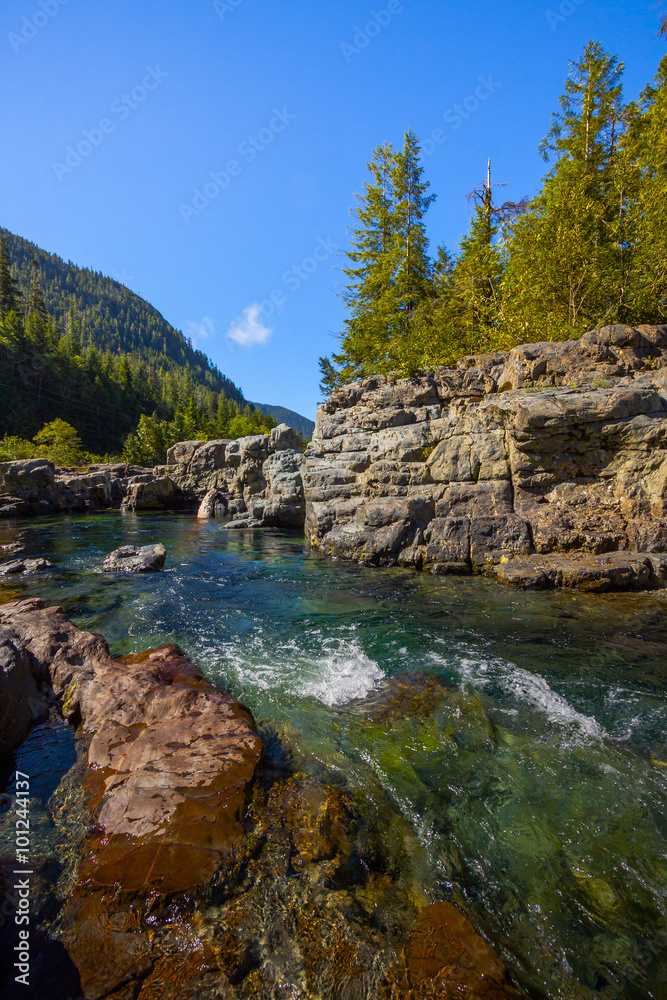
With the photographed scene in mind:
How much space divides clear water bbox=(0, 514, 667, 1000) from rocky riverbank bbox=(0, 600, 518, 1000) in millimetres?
351

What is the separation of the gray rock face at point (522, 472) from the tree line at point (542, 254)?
2.69 m

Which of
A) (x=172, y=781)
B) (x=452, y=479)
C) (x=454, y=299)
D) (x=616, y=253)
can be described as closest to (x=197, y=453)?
(x=454, y=299)

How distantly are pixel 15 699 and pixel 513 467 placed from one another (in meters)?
11.8

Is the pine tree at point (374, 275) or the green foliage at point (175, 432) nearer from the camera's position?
the pine tree at point (374, 275)

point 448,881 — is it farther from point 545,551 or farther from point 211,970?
point 545,551

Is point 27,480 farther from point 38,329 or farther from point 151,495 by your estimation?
point 38,329

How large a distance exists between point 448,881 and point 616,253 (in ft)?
64.4

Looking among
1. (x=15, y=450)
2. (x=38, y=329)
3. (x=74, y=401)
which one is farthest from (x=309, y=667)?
(x=38, y=329)

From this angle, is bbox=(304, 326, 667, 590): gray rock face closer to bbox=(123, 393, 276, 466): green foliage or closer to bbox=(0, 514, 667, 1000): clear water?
bbox=(0, 514, 667, 1000): clear water

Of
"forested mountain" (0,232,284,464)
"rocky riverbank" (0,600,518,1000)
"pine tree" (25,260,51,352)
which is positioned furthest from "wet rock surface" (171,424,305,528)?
"pine tree" (25,260,51,352)

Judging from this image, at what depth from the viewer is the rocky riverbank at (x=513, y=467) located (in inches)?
389

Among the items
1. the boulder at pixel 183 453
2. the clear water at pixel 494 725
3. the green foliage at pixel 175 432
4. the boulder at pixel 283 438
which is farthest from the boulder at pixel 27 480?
the green foliage at pixel 175 432

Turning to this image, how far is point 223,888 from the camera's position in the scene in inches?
98.5

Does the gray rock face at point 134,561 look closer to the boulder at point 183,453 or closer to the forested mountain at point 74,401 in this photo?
the boulder at point 183,453
